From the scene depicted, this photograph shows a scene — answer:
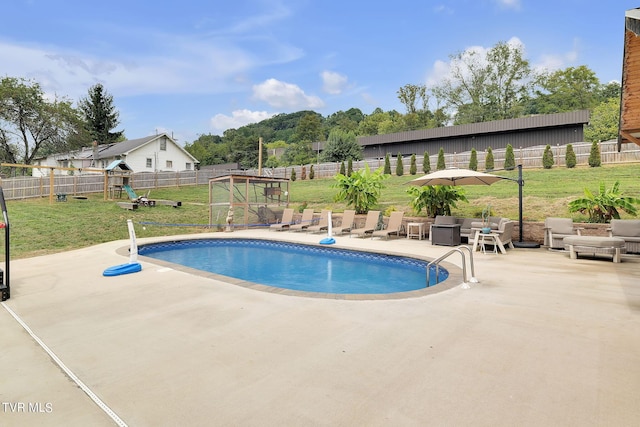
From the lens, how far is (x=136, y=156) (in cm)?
3084

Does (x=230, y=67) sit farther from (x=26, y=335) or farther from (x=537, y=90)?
(x=537, y=90)

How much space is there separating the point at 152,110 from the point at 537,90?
39938 mm

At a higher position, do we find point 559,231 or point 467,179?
point 467,179

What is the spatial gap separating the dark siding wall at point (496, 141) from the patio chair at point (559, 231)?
19830 millimetres

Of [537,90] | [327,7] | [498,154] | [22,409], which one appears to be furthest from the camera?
[537,90]

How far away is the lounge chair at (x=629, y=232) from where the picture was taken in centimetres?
745

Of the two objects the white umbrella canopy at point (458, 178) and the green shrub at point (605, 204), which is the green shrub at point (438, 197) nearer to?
the white umbrella canopy at point (458, 178)

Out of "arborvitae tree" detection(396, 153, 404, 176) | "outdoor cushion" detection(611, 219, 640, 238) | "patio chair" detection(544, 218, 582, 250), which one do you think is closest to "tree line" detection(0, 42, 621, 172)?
"arborvitae tree" detection(396, 153, 404, 176)

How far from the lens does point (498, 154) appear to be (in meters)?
20.7

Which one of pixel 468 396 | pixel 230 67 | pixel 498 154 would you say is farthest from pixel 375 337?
pixel 498 154

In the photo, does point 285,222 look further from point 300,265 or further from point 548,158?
point 548,158

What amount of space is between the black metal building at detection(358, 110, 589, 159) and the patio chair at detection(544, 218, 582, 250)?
64.5ft

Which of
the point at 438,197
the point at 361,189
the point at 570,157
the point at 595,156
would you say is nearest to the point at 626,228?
the point at 438,197

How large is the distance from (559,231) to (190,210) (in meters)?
14.8
